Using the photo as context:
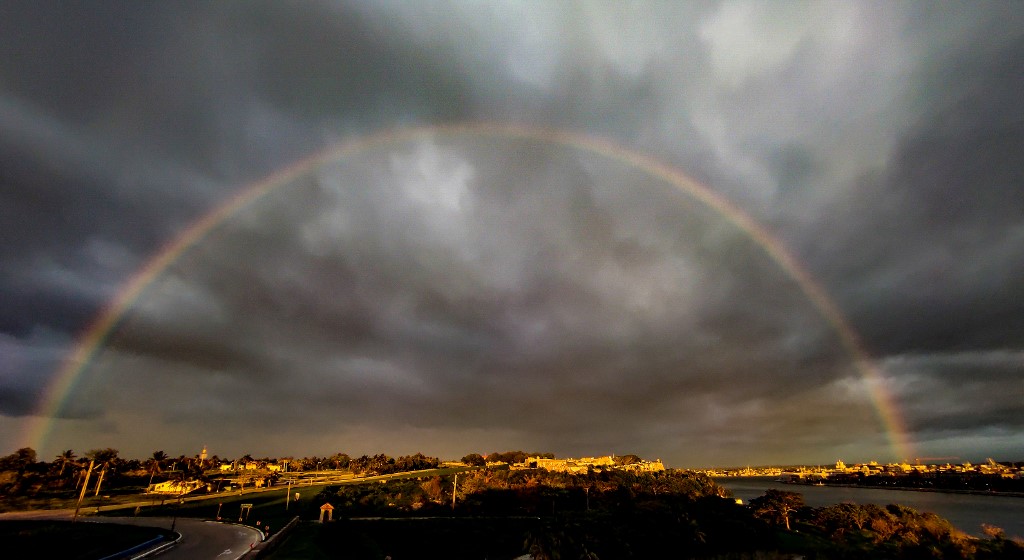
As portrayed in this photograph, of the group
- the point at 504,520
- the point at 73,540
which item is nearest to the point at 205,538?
the point at 73,540

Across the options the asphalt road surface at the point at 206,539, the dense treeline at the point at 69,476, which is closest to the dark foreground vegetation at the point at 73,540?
the asphalt road surface at the point at 206,539

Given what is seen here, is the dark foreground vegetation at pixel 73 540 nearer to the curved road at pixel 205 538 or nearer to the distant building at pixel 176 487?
the curved road at pixel 205 538

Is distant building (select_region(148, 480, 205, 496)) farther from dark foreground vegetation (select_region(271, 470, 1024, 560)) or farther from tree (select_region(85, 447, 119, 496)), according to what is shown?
dark foreground vegetation (select_region(271, 470, 1024, 560))

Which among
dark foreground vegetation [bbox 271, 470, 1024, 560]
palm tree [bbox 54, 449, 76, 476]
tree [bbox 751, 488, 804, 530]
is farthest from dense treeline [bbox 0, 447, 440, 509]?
tree [bbox 751, 488, 804, 530]

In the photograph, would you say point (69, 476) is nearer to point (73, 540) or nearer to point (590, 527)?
point (73, 540)

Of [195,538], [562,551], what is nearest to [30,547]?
[195,538]

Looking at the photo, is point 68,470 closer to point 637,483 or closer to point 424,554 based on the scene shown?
point 424,554

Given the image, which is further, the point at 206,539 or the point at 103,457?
the point at 103,457

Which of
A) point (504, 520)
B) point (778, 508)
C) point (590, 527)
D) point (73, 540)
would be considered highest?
point (590, 527)
